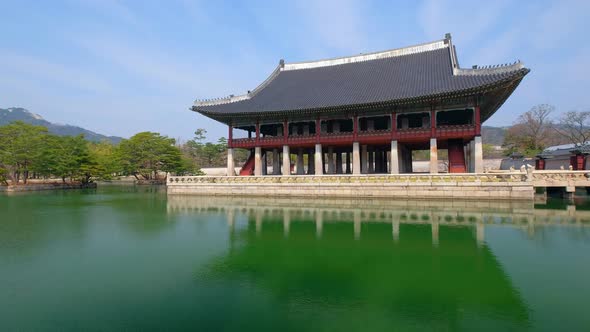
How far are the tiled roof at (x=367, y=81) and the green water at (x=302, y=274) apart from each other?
475 inches

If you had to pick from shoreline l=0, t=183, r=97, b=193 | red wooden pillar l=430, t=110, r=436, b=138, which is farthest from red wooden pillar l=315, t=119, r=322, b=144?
shoreline l=0, t=183, r=97, b=193

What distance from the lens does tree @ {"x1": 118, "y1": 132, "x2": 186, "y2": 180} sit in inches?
1913

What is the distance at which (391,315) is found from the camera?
588 cm

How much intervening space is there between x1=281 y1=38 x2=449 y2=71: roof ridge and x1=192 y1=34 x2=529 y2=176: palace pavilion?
0.11 meters

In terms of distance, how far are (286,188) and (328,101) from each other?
29.9 feet

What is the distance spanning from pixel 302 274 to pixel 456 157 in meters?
23.7

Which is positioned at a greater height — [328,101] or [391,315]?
[328,101]

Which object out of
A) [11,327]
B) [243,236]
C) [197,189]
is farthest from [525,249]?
[197,189]

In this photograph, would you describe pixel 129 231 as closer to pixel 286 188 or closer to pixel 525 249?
pixel 286 188

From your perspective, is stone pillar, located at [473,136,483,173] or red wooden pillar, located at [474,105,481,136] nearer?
stone pillar, located at [473,136,483,173]

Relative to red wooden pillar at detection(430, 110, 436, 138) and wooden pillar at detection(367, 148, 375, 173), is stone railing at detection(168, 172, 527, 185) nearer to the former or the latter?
red wooden pillar at detection(430, 110, 436, 138)

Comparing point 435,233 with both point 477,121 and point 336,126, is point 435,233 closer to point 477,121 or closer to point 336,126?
point 477,121

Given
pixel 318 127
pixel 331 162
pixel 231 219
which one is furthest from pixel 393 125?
pixel 231 219

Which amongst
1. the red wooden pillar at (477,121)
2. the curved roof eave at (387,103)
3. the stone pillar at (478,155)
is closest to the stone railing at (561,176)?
the stone pillar at (478,155)
